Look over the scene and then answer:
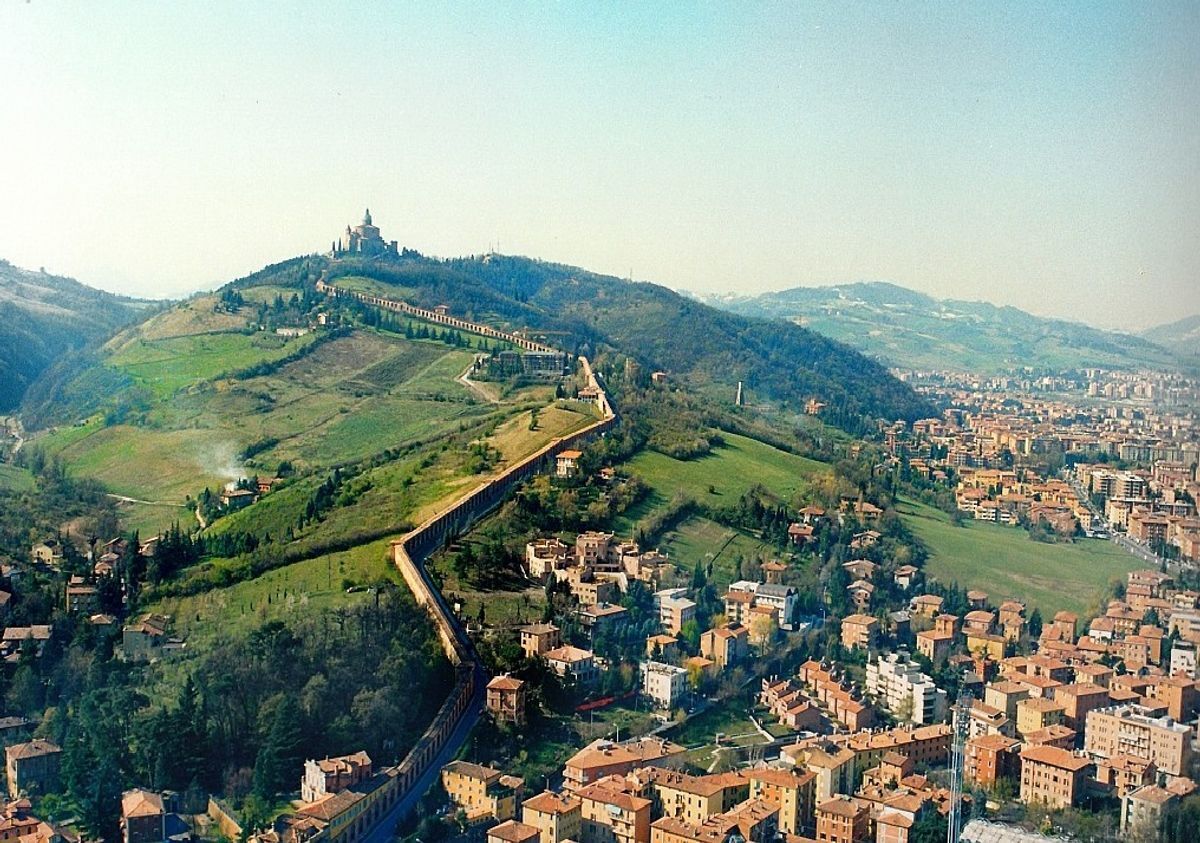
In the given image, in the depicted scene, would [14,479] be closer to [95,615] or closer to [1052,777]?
[95,615]

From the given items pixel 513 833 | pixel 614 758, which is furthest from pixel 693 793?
pixel 513 833

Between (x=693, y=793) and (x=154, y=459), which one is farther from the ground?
(x=154, y=459)

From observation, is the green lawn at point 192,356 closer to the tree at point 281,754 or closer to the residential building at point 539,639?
the residential building at point 539,639

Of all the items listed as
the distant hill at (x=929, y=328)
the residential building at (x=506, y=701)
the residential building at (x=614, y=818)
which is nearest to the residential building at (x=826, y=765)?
the residential building at (x=614, y=818)

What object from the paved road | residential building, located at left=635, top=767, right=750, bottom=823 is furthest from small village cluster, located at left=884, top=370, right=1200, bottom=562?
the paved road

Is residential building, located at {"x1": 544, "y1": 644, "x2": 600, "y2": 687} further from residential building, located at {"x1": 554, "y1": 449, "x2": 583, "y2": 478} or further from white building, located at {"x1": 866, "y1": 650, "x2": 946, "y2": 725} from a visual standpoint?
residential building, located at {"x1": 554, "y1": 449, "x2": 583, "y2": 478}

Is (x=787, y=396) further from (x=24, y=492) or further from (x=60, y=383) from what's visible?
(x=24, y=492)
